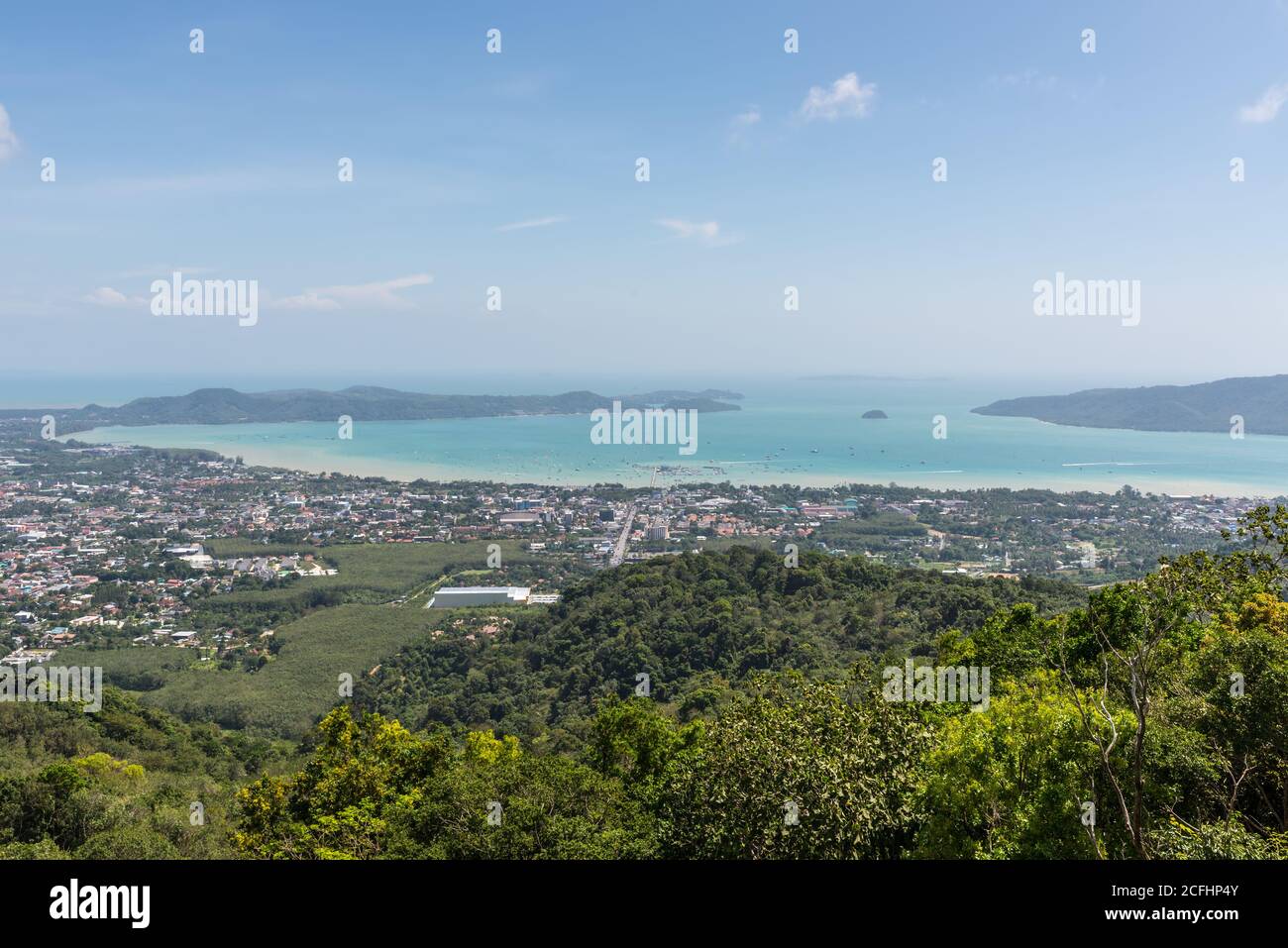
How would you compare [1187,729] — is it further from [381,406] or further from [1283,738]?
[381,406]

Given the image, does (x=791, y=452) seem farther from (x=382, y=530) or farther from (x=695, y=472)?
(x=382, y=530)

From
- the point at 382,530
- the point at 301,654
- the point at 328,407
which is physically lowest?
the point at 301,654

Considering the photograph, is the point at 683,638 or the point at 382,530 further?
the point at 382,530

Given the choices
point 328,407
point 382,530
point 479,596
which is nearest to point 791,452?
point 382,530

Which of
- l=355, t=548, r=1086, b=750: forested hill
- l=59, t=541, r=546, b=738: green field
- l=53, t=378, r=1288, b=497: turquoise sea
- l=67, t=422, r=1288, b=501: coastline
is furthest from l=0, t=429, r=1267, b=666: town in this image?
l=355, t=548, r=1086, b=750: forested hill

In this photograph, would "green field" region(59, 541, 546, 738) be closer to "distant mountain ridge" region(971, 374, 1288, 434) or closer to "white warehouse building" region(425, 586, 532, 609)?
"white warehouse building" region(425, 586, 532, 609)

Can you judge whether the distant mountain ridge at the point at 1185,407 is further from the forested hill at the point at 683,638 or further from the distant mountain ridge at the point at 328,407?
the forested hill at the point at 683,638

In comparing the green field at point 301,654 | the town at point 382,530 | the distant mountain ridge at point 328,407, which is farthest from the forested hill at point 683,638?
the distant mountain ridge at point 328,407
